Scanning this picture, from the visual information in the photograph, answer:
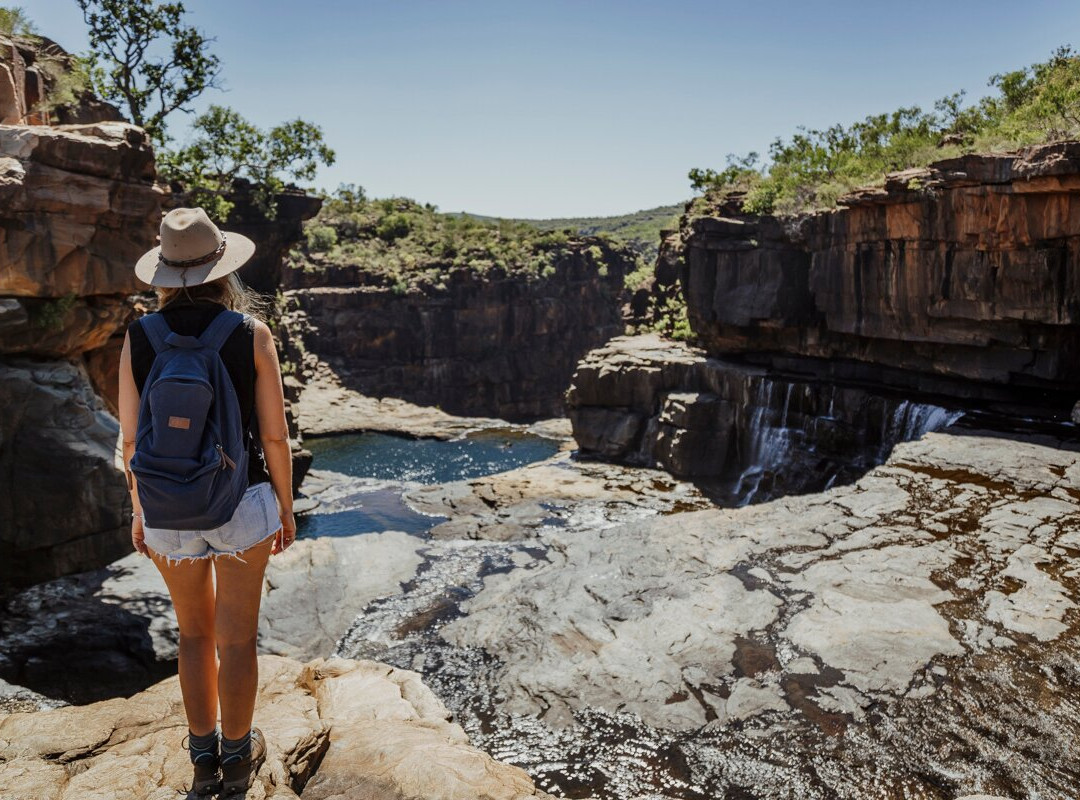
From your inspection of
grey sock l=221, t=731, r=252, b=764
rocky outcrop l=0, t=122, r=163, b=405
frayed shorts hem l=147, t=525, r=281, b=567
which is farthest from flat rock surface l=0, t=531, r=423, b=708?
frayed shorts hem l=147, t=525, r=281, b=567

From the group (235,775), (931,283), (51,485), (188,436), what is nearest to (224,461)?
(188,436)

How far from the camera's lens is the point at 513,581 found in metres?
11.6

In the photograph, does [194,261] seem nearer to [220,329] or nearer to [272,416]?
[220,329]

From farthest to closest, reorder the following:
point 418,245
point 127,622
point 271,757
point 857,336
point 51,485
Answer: point 418,245
point 857,336
point 51,485
point 127,622
point 271,757

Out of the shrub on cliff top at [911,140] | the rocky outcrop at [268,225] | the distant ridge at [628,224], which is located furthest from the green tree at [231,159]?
the distant ridge at [628,224]

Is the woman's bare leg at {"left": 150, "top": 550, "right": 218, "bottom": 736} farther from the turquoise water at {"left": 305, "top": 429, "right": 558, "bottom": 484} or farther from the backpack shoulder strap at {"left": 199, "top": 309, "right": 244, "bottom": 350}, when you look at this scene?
the turquoise water at {"left": 305, "top": 429, "right": 558, "bottom": 484}

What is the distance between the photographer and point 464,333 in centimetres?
4828

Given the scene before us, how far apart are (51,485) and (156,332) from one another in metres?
9.59

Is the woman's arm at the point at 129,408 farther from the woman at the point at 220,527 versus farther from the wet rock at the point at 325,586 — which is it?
Result: the wet rock at the point at 325,586

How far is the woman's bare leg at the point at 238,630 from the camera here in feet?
10.1

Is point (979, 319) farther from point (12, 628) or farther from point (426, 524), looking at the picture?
point (12, 628)

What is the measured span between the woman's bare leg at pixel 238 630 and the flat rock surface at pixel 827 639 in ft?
13.8

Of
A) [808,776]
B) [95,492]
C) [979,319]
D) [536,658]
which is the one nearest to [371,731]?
[808,776]

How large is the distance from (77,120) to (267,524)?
16160 millimetres
